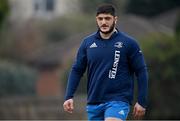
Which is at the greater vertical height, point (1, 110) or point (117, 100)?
point (117, 100)

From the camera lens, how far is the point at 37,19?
62.5 m

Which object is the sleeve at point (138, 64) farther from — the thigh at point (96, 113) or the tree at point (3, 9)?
the tree at point (3, 9)

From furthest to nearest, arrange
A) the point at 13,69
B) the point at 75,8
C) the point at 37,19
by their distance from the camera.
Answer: the point at 75,8, the point at 37,19, the point at 13,69

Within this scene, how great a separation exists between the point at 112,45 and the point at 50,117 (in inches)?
728

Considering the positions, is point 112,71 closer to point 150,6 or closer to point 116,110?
point 116,110

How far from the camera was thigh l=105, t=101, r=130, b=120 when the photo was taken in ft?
31.9

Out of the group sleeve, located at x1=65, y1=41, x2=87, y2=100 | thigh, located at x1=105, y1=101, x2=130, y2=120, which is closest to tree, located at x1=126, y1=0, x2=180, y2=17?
sleeve, located at x1=65, y1=41, x2=87, y2=100

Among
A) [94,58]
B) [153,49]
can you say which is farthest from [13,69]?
[94,58]

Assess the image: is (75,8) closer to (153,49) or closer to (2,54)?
(2,54)

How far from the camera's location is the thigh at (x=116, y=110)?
9719 millimetres

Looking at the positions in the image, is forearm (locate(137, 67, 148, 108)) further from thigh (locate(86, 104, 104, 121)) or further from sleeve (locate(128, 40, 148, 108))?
thigh (locate(86, 104, 104, 121))

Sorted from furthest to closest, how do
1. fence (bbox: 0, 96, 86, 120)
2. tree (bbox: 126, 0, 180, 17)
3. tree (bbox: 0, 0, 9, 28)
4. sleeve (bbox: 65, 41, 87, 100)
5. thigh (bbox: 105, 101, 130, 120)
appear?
tree (bbox: 126, 0, 180, 17), tree (bbox: 0, 0, 9, 28), fence (bbox: 0, 96, 86, 120), sleeve (bbox: 65, 41, 87, 100), thigh (bbox: 105, 101, 130, 120)

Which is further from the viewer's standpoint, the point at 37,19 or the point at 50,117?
the point at 37,19

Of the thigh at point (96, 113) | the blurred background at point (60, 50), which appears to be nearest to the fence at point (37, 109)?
the blurred background at point (60, 50)
